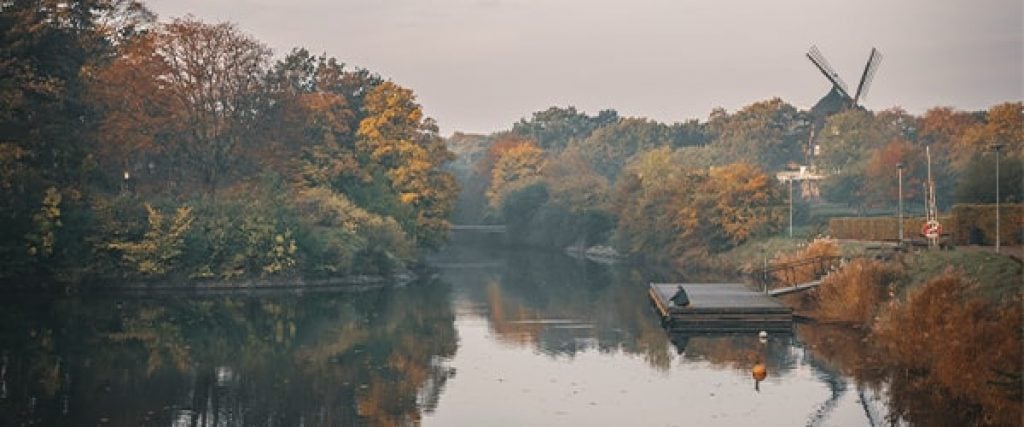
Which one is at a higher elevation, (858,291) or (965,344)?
(965,344)

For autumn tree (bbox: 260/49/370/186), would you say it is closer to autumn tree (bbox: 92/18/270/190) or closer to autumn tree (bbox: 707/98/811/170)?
autumn tree (bbox: 92/18/270/190)

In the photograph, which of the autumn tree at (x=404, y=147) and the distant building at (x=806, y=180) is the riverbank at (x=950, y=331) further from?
the distant building at (x=806, y=180)

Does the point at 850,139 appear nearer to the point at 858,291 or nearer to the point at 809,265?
the point at 809,265

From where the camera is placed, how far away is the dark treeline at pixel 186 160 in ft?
184

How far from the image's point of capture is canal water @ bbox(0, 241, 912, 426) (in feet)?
92.3

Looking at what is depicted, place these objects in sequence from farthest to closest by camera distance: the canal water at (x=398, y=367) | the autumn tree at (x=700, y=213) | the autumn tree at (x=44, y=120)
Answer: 1. the autumn tree at (x=700, y=213)
2. the autumn tree at (x=44, y=120)
3. the canal water at (x=398, y=367)

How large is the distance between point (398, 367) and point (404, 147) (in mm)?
41912

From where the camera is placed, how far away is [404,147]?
251 feet

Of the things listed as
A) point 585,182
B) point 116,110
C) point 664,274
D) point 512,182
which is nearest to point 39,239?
point 116,110

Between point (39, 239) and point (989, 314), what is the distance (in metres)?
42.0

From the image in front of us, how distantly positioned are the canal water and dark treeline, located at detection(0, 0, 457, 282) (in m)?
4.37

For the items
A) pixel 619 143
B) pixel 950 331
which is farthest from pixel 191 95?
pixel 619 143

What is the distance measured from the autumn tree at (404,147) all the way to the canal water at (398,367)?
2136 cm

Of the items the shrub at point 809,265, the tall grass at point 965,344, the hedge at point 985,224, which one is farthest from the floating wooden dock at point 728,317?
the tall grass at point 965,344
